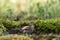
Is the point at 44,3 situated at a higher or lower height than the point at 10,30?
higher

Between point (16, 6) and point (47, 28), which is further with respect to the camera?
point (16, 6)

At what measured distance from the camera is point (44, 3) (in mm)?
5496

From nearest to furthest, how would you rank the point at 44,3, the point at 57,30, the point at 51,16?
1. the point at 57,30
2. the point at 51,16
3. the point at 44,3

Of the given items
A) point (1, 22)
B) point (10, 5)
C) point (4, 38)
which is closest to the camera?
point (4, 38)

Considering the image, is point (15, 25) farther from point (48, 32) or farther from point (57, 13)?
point (57, 13)

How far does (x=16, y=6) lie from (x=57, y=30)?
2.40m

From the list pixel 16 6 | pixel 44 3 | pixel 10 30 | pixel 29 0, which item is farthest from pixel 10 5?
pixel 10 30

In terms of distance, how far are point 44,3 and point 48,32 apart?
1811mm

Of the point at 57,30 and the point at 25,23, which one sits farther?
the point at 25,23

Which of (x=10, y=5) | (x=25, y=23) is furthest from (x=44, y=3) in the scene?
(x=25, y=23)

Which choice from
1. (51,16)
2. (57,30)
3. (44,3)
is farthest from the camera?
(44,3)

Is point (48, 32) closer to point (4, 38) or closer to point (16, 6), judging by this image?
point (4, 38)

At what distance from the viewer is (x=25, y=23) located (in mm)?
4195

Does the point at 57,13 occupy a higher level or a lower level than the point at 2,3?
lower
